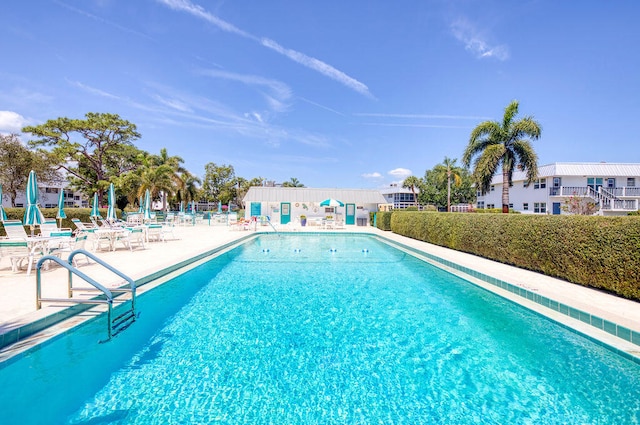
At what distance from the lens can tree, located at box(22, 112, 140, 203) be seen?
2996cm

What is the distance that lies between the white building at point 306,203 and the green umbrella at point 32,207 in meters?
19.4

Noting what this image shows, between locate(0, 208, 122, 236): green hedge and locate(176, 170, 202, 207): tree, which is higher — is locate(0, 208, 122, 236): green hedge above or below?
below

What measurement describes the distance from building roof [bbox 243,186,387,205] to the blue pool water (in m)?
22.3

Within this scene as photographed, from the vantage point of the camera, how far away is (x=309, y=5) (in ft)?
47.8

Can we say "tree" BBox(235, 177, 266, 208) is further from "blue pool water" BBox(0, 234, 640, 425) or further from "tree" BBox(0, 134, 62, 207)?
"blue pool water" BBox(0, 234, 640, 425)

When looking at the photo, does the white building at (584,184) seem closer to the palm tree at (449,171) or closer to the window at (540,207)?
the window at (540,207)

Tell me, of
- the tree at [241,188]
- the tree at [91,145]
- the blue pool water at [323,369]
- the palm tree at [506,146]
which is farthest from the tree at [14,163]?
the palm tree at [506,146]

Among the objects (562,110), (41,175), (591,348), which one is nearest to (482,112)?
(562,110)

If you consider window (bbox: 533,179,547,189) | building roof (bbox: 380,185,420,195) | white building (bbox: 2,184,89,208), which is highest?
building roof (bbox: 380,185,420,195)

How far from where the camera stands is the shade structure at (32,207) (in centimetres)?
787

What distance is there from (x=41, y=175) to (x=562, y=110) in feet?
136

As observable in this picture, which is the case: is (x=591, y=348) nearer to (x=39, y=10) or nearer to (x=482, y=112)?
(x=39, y=10)

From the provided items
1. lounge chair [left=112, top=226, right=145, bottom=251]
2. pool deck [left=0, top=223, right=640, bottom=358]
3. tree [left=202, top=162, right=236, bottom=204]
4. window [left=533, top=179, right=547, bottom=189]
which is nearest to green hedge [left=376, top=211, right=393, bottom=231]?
pool deck [left=0, top=223, right=640, bottom=358]

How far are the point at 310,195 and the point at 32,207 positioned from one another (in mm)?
22108
